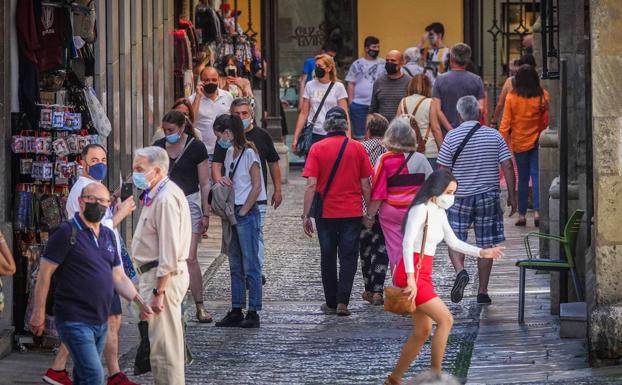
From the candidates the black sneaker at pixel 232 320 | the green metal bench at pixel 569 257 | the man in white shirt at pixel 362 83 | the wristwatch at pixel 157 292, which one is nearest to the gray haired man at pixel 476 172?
the green metal bench at pixel 569 257

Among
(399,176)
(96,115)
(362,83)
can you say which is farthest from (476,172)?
(362,83)

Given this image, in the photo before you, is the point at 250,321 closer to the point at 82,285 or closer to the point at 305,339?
the point at 305,339

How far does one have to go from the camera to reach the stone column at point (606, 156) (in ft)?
36.2

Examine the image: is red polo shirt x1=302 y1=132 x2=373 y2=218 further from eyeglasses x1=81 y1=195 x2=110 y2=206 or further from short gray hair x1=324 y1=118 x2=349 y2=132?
eyeglasses x1=81 y1=195 x2=110 y2=206

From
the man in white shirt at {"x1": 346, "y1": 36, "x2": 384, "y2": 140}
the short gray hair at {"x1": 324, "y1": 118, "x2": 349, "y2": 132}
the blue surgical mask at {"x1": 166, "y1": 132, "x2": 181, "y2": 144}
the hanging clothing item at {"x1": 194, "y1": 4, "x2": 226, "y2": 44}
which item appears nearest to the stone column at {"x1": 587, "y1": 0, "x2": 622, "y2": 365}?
the short gray hair at {"x1": 324, "y1": 118, "x2": 349, "y2": 132}

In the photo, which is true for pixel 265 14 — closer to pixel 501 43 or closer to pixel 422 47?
pixel 422 47

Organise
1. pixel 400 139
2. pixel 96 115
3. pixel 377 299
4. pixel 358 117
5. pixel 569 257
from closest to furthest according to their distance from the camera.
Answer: pixel 569 257
pixel 400 139
pixel 96 115
pixel 377 299
pixel 358 117

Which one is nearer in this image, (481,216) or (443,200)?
(443,200)

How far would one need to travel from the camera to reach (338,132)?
1391 cm

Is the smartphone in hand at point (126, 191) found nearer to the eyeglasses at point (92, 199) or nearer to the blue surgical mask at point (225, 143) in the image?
the eyeglasses at point (92, 199)

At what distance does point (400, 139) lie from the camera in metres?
13.4

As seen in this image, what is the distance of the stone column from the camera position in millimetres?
11039

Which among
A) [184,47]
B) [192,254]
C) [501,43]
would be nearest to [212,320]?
[192,254]

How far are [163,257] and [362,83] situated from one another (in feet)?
41.4
